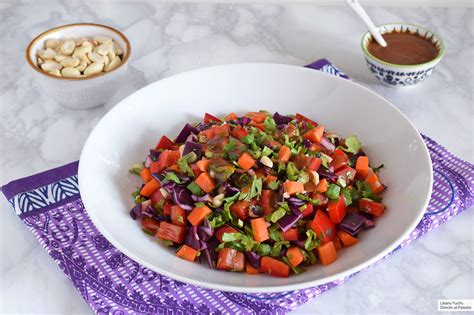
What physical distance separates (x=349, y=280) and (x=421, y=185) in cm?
42

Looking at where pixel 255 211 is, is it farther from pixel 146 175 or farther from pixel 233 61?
pixel 233 61

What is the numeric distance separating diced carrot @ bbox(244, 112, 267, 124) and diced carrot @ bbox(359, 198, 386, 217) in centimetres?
56

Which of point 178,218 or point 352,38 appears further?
point 352,38

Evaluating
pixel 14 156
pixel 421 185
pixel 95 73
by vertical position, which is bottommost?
pixel 14 156

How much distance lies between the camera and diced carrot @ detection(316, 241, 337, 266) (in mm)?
2014

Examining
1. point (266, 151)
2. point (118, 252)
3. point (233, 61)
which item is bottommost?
point (233, 61)

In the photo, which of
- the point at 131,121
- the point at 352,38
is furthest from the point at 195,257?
the point at 352,38

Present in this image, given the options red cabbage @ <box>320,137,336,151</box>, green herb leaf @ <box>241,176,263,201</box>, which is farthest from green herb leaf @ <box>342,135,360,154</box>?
green herb leaf @ <box>241,176,263,201</box>

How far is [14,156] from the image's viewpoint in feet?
9.27

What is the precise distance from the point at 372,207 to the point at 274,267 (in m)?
0.43

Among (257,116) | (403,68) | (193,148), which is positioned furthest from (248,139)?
(403,68)

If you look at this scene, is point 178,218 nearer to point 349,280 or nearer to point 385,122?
point 349,280

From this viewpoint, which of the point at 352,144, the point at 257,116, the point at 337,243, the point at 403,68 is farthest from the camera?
the point at 403,68

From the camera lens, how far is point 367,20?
306 cm
